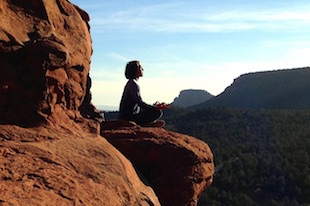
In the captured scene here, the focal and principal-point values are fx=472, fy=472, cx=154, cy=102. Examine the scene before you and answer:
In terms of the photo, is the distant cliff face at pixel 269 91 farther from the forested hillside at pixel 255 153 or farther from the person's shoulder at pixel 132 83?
the person's shoulder at pixel 132 83

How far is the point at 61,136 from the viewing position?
647 cm

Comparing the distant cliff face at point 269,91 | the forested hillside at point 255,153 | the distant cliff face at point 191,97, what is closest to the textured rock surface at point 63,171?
the forested hillside at point 255,153

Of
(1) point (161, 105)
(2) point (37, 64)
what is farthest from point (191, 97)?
(2) point (37, 64)

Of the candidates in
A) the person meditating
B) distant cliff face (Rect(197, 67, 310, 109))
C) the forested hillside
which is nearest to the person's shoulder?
the person meditating

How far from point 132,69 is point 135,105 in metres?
0.75

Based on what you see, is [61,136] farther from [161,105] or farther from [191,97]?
[191,97]

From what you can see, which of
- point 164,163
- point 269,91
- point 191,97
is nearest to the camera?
point 164,163

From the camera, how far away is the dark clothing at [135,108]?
959cm

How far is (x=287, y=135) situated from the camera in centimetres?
5041

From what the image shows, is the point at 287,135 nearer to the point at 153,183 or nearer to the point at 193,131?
the point at 193,131

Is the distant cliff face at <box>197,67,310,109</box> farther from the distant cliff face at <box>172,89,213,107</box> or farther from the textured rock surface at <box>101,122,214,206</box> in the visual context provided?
the textured rock surface at <box>101,122,214,206</box>

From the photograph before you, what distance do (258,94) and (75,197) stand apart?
99.7 meters

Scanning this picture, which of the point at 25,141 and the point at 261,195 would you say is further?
the point at 261,195

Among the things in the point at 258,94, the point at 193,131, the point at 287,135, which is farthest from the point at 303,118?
the point at 258,94
